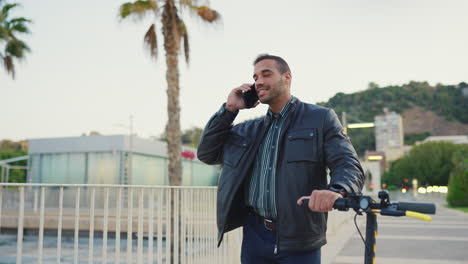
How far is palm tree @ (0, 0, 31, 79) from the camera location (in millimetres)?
19625

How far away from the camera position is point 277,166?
7.01 feet

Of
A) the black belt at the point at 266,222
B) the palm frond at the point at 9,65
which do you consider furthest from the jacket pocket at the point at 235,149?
the palm frond at the point at 9,65

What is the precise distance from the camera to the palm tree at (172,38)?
39.8 ft

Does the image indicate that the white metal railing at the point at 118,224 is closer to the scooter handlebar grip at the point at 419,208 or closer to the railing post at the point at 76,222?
the railing post at the point at 76,222

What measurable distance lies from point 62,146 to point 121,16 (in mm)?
20626

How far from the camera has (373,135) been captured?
113 metres

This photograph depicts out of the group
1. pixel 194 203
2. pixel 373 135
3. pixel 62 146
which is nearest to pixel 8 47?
pixel 62 146

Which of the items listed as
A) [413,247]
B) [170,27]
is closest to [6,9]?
[170,27]

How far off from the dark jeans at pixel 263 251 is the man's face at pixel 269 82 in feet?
2.13

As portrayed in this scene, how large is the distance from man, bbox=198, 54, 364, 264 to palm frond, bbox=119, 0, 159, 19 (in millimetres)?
11578

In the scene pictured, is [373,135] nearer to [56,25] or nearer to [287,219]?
[56,25]

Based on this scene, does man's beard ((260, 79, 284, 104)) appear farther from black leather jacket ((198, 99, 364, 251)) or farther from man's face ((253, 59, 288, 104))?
black leather jacket ((198, 99, 364, 251))

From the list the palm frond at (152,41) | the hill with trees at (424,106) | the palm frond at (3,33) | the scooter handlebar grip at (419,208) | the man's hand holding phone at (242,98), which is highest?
the hill with trees at (424,106)

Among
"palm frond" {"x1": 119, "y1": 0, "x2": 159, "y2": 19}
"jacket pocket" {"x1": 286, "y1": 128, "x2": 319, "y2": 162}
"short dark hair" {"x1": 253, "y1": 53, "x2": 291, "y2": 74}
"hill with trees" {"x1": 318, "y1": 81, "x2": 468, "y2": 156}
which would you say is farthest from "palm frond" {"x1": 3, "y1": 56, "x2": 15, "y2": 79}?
"hill with trees" {"x1": 318, "y1": 81, "x2": 468, "y2": 156}
